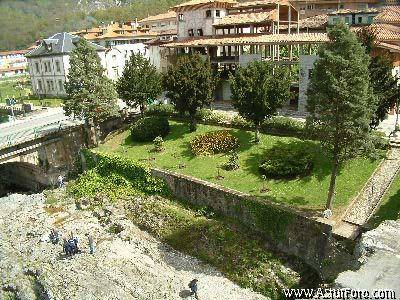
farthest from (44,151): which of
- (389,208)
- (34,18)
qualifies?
(389,208)

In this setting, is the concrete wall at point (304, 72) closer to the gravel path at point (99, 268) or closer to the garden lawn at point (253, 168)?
the garden lawn at point (253, 168)

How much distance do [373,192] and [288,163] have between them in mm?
6922

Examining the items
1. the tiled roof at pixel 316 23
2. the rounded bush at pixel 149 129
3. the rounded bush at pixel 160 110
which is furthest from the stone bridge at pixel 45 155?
the tiled roof at pixel 316 23

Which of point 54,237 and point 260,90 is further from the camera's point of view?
point 260,90

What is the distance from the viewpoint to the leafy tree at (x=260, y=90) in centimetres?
3597

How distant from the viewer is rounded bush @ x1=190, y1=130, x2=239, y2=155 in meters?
38.0

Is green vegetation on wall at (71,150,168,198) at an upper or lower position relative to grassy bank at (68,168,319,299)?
upper

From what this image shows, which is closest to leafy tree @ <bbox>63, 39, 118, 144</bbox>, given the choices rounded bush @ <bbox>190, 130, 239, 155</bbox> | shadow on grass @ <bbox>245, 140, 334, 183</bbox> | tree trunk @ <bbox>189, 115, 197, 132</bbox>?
tree trunk @ <bbox>189, 115, 197, 132</bbox>

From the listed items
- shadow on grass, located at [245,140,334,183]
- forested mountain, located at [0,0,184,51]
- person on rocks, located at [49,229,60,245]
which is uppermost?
forested mountain, located at [0,0,184,51]

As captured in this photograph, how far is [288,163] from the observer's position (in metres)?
32.2

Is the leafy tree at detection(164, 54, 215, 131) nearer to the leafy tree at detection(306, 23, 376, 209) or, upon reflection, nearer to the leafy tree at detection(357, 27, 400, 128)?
the leafy tree at detection(357, 27, 400, 128)

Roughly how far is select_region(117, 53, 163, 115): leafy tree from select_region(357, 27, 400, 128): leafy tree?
23.3 meters

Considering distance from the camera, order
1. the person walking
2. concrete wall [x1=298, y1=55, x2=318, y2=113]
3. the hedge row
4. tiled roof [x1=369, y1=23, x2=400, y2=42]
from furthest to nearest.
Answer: tiled roof [x1=369, y1=23, x2=400, y2=42], concrete wall [x1=298, y1=55, x2=318, y2=113], the hedge row, the person walking

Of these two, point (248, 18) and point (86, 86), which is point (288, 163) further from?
point (248, 18)
